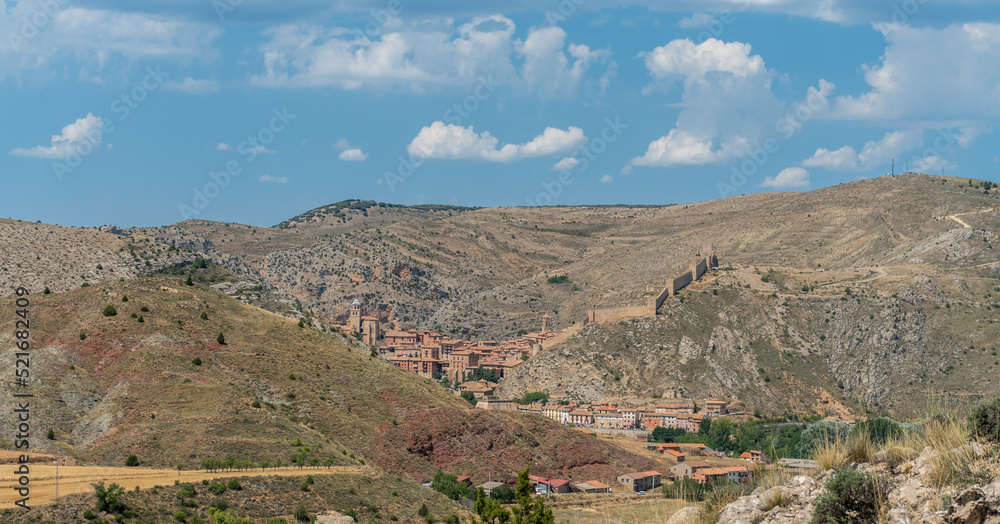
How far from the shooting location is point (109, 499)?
36219 millimetres

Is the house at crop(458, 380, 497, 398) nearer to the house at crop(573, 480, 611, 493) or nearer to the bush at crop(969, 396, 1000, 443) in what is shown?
the house at crop(573, 480, 611, 493)

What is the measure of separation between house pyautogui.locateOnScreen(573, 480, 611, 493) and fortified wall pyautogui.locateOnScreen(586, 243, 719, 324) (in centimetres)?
5262

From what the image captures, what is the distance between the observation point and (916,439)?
10508 millimetres

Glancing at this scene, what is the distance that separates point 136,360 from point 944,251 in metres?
116

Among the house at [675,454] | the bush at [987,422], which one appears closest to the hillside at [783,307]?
the house at [675,454]

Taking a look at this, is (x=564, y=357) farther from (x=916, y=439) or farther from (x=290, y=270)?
(x=916, y=439)

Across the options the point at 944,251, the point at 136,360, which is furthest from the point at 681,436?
the point at 944,251

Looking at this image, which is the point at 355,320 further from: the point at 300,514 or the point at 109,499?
the point at 109,499

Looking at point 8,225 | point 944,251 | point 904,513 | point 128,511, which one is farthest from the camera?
point 944,251

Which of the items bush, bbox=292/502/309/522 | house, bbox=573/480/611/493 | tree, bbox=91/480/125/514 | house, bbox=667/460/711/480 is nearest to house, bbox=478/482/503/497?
house, bbox=573/480/611/493

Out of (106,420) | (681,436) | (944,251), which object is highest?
(944,251)

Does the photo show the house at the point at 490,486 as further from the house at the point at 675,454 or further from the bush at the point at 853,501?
the bush at the point at 853,501

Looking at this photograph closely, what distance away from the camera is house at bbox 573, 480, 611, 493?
69.4 metres

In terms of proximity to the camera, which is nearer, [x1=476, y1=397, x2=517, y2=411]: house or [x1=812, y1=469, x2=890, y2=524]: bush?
[x1=812, y1=469, x2=890, y2=524]: bush
